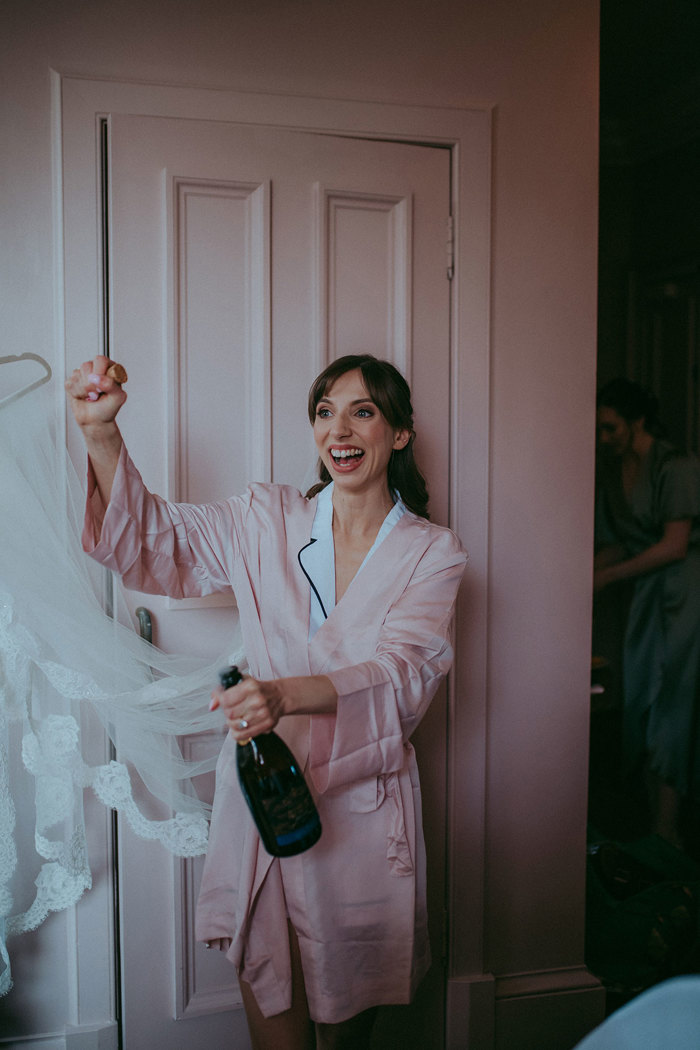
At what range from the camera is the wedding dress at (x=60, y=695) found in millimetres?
1461

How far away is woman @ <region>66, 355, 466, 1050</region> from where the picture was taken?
4.24ft

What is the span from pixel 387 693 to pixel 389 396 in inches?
22.6

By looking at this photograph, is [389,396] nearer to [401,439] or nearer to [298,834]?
[401,439]

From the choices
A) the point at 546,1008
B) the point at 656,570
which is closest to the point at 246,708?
the point at 546,1008

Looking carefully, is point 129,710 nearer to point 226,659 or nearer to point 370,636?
point 226,659

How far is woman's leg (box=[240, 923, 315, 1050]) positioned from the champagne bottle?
37 cm

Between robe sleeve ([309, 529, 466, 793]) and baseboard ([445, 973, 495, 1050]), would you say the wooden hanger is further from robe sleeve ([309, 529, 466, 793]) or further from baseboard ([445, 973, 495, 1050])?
baseboard ([445, 973, 495, 1050])

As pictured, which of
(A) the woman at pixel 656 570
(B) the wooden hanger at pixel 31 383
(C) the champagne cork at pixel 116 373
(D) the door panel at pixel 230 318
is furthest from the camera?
(A) the woman at pixel 656 570

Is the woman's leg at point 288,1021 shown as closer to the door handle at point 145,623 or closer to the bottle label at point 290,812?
the bottle label at point 290,812

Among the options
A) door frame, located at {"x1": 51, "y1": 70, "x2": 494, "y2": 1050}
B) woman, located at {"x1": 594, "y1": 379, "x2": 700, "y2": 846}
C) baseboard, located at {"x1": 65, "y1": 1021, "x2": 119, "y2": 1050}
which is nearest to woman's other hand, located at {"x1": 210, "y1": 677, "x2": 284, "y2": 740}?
Answer: door frame, located at {"x1": 51, "y1": 70, "x2": 494, "y2": 1050}

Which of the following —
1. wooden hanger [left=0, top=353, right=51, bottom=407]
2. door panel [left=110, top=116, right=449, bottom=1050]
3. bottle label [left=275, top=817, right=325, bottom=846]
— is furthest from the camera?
door panel [left=110, top=116, right=449, bottom=1050]

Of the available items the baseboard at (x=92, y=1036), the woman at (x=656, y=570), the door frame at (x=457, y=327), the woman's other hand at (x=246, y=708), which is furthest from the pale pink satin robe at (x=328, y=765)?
the woman at (x=656, y=570)

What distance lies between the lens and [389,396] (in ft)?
4.82

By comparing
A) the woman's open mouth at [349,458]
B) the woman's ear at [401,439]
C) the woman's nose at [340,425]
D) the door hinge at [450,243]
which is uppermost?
the door hinge at [450,243]
